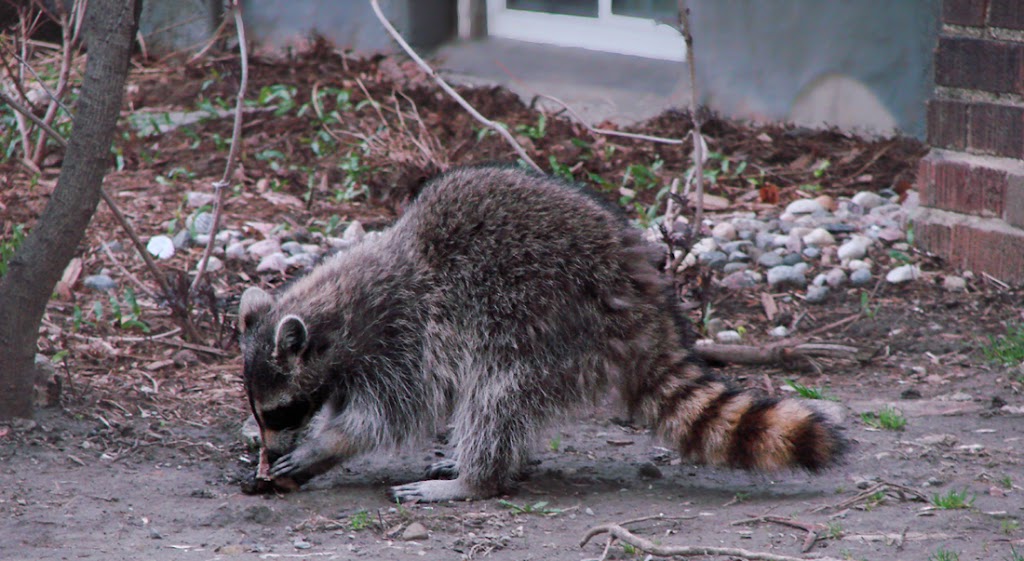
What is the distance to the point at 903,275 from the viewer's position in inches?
212

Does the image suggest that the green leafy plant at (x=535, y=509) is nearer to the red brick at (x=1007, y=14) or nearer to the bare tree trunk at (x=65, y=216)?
the bare tree trunk at (x=65, y=216)

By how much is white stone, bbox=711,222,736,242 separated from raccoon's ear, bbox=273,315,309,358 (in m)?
2.67

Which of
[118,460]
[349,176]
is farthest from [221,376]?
[349,176]

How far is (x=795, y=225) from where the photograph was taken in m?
5.96

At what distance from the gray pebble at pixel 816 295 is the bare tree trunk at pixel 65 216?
3061mm

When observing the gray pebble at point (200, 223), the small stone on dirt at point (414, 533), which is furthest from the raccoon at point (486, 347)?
the gray pebble at point (200, 223)

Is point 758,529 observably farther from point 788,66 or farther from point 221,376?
point 788,66

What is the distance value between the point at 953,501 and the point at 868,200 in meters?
3.09

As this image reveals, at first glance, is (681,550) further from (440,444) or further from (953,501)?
(440,444)

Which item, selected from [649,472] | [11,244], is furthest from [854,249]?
[11,244]

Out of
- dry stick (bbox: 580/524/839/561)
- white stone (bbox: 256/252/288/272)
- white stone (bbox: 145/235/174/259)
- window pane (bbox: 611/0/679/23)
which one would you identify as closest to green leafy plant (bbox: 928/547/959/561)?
dry stick (bbox: 580/524/839/561)

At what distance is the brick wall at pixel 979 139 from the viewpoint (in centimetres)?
493

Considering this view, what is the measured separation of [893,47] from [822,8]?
461 mm

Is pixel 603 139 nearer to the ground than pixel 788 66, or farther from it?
nearer to the ground
